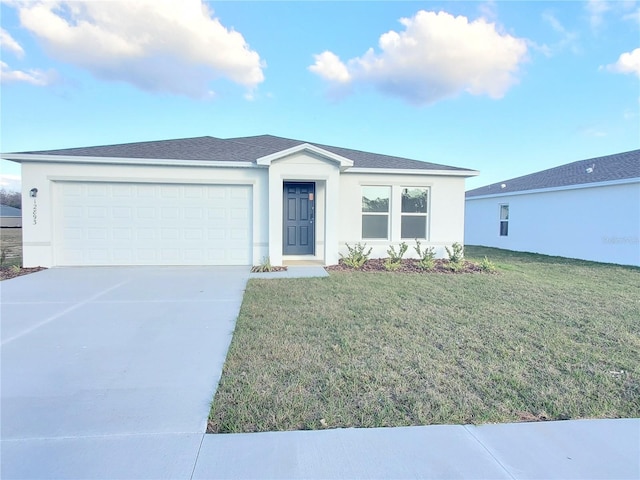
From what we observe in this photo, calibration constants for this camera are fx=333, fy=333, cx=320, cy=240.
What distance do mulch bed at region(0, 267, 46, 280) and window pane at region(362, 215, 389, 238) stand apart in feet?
29.6

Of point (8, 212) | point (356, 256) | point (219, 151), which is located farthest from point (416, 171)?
point (8, 212)

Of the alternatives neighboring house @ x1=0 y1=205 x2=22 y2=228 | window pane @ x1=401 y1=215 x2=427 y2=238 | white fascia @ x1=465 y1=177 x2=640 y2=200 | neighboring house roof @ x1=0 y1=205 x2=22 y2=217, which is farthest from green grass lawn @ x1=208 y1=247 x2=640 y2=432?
neighboring house roof @ x1=0 y1=205 x2=22 y2=217

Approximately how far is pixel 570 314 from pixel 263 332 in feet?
15.8

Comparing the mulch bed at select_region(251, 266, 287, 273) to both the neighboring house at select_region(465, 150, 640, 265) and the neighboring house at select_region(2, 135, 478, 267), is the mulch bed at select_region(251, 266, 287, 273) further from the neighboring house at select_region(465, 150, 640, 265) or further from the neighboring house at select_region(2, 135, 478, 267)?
the neighboring house at select_region(465, 150, 640, 265)

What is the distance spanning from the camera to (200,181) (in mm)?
9336

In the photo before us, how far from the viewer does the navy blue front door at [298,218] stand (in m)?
10.6

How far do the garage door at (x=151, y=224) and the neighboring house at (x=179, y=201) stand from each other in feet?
0.09

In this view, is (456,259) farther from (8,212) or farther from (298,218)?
(8,212)

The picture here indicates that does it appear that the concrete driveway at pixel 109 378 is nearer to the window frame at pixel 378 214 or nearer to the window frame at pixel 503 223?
the window frame at pixel 378 214

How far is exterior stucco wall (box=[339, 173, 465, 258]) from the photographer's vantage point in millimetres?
10445

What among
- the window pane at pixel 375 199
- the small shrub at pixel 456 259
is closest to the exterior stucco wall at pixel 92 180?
the window pane at pixel 375 199

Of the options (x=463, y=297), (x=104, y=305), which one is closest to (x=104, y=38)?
(x=104, y=305)

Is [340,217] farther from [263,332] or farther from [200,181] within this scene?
[263,332]

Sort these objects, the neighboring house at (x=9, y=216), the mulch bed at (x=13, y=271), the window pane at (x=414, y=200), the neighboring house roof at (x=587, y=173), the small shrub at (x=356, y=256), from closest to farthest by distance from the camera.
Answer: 1. the mulch bed at (x=13, y=271)
2. the small shrub at (x=356, y=256)
3. the window pane at (x=414, y=200)
4. the neighboring house roof at (x=587, y=173)
5. the neighboring house at (x=9, y=216)
